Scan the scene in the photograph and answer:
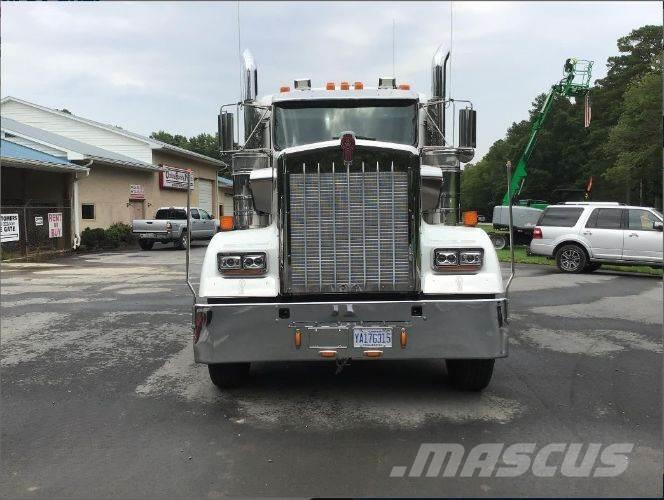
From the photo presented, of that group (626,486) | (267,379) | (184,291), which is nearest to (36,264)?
(184,291)

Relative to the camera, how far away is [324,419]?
4777 mm

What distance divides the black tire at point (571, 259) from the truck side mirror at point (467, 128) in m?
10.7

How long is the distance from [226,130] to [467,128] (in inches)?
97.9

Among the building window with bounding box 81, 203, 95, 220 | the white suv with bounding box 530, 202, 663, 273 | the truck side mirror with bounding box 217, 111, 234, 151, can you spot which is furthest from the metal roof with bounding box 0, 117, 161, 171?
the truck side mirror with bounding box 217, 111, 234, 151

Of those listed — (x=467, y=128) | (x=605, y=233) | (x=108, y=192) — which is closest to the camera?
(x=467, y=128)

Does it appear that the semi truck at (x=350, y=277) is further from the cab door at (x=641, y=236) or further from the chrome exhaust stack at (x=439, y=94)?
the cab door at (x=641, y=236)

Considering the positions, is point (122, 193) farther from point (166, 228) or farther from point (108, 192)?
point (166, 228)

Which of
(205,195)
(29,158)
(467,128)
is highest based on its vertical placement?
(29,158)

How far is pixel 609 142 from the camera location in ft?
111

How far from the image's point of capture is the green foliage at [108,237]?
83.0 ft

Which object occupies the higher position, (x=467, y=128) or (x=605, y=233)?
(x=467, y=128)

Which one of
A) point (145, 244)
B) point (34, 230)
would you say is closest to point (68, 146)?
point (145, 244)

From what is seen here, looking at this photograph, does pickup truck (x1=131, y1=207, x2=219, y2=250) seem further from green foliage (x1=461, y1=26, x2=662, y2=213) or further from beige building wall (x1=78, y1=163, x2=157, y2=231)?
green foliage (x1=461, y1=26, x2=662, y2=213)

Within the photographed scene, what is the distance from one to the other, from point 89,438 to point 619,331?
689 cm
